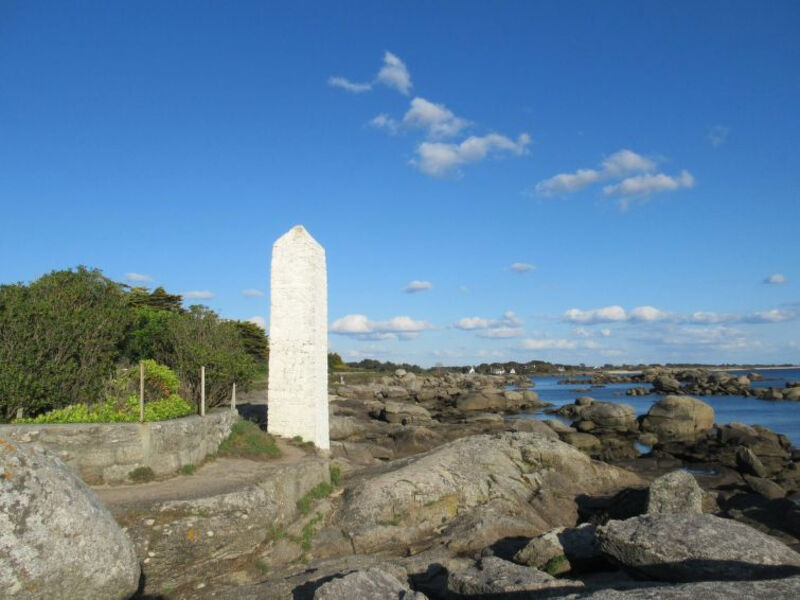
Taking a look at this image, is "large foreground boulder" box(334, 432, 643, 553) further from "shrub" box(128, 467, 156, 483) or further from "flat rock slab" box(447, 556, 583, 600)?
"shrub" box(128, 467, 156, 483)

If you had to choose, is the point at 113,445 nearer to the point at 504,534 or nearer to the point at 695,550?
the point at 504,534

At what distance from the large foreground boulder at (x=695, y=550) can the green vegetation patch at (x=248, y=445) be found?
8.55 metres

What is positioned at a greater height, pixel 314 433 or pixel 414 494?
pixel 314 433

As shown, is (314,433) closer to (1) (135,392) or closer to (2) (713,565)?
(1) (135,392)

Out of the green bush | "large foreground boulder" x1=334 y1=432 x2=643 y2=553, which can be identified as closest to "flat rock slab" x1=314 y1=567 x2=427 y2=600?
"large foreground boulder" x1=334 y1=432 x2=643 y2=553

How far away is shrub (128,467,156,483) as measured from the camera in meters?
11.4

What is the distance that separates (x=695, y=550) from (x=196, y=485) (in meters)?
8.45

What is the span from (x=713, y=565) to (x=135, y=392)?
12.9m

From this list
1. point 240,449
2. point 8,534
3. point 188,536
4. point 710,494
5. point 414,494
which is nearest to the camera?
point 8,534

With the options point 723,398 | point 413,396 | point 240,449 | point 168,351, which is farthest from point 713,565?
point 723,398

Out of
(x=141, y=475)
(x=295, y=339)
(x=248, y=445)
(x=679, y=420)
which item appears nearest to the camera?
(x=141, y=475)

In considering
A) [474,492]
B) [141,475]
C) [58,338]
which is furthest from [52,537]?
[474,492]

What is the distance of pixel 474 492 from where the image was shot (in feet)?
47.9

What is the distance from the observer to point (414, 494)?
13.8 meters
